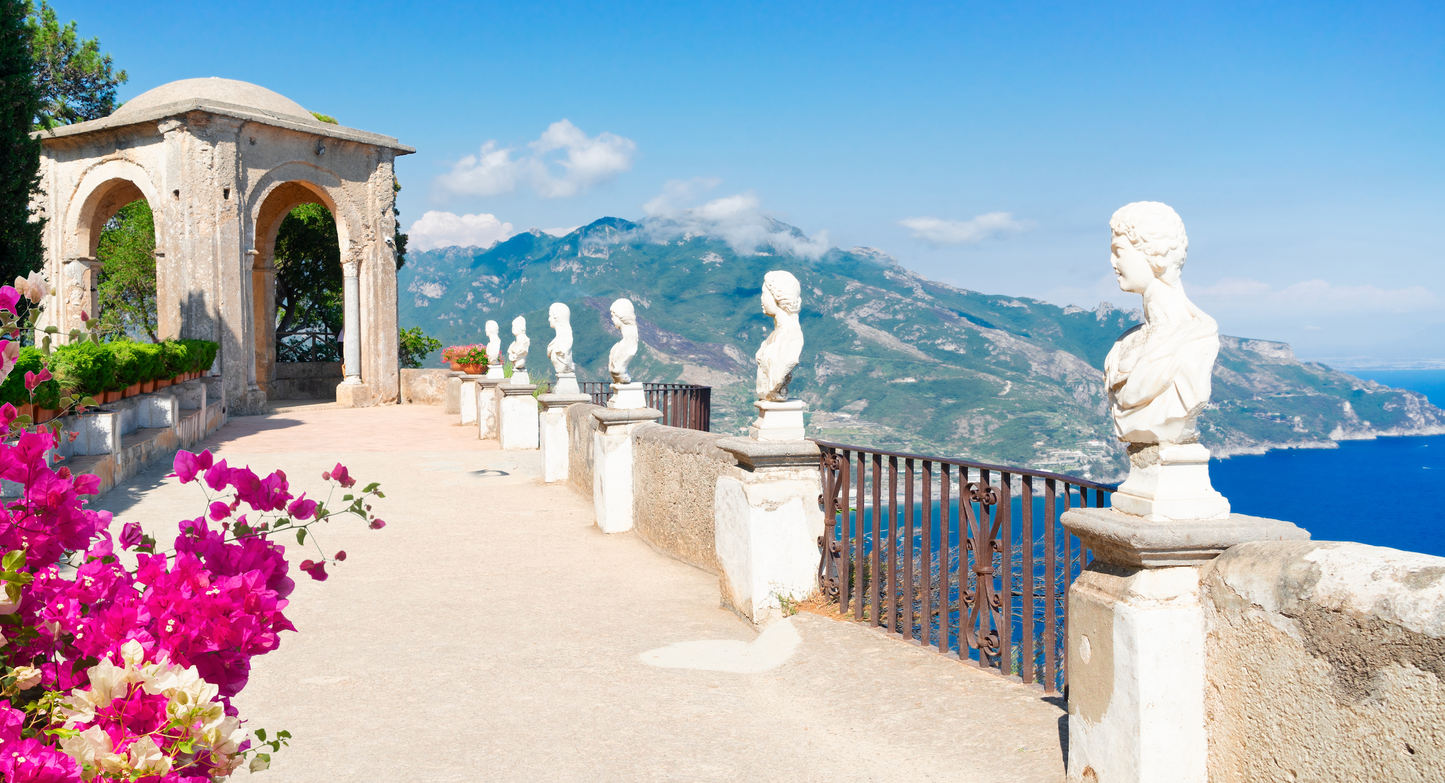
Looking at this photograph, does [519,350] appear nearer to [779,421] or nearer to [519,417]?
[519,417]

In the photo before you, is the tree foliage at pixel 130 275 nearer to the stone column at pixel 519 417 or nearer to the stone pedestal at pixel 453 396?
the stone pedestal at pixel 453 396

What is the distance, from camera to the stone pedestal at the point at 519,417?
1323 cm

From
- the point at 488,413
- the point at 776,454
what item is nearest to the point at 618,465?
the point at 776,454

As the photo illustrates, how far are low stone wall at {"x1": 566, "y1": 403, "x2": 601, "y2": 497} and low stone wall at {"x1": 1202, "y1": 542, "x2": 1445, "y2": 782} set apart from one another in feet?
22.0

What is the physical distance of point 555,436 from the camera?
10.5 m

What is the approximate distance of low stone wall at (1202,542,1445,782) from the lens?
2002 mm

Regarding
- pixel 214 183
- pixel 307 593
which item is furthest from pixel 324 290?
pixel 307 593

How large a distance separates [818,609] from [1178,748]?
264 centimetres

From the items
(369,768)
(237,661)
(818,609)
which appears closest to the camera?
(237,661)

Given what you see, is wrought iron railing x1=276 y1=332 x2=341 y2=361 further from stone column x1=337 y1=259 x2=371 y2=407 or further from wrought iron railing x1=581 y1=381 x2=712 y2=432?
wrought iron railing x1=581 y1=381 x2=712 y2=432

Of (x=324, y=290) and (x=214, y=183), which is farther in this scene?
(x=324, y=290)

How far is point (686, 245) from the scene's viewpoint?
6521 inches

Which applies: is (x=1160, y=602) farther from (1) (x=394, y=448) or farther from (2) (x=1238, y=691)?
(1) (x=394, y=448)


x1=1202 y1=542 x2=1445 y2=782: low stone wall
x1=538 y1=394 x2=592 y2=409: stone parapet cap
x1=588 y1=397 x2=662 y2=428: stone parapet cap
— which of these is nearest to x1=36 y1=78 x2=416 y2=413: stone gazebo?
x1=538 y1=394 x2=592 y2=409: stone parapet cap
